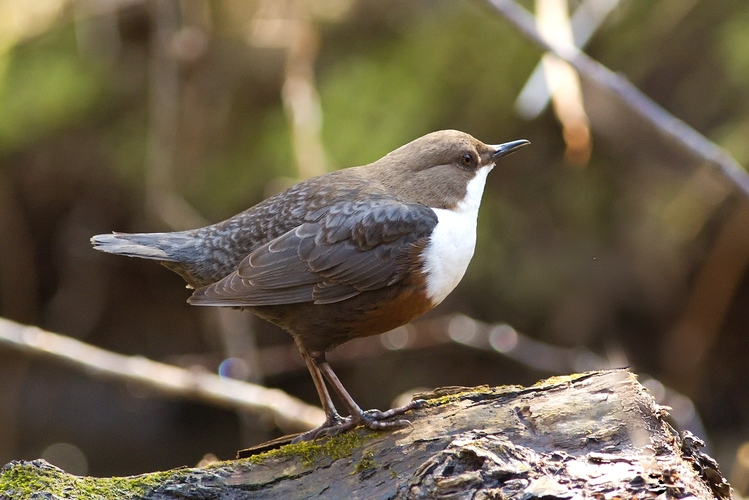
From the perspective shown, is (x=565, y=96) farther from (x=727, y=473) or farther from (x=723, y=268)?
(x=727, y=473)

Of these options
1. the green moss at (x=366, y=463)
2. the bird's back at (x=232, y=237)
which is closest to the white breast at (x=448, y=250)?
the bird's back at (x=232, y=237)

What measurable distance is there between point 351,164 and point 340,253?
119 inches

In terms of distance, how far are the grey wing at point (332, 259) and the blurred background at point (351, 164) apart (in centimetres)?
189

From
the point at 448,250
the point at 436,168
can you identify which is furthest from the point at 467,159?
the point at 448,250

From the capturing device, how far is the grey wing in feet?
9.54

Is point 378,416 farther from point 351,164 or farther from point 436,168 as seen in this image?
point 351,164

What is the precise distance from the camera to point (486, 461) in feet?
6.90

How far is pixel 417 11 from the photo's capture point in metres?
6.65

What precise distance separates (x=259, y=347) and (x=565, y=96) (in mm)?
3890

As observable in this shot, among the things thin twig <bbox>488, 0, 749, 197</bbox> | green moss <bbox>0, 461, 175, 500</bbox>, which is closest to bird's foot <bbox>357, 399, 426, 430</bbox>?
green moss <bbox>0, 461, 175, 500</bbox>

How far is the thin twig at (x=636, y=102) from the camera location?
313 cm

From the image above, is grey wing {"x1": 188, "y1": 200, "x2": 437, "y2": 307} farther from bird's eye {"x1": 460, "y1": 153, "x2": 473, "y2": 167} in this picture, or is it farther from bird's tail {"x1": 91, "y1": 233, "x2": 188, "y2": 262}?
bird's eye {"x1": 460, "y1": 153, "x2": 473, "y2": 167}

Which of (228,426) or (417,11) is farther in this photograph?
(228,426)

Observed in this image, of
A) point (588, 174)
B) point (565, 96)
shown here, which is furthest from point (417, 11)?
point (565, 96)
